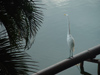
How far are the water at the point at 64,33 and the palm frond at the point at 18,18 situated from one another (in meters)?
2.38

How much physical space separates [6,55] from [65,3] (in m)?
6.00

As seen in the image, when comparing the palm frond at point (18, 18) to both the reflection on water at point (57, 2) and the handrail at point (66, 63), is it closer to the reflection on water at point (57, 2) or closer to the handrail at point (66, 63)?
the handrail at point (66, 63)

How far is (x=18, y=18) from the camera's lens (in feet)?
2.46

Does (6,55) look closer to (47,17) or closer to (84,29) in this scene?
(84,29)

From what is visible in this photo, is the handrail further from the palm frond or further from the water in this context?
the water

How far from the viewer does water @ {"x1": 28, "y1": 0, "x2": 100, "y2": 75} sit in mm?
3588

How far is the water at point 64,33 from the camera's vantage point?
3.59 m

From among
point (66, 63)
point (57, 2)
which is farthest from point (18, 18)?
point (57, 2)

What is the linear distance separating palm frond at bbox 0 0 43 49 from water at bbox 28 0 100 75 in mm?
2377

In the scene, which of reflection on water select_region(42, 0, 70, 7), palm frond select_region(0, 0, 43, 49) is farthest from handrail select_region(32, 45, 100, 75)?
reflection on water select_region(42, 0, 70, 7)

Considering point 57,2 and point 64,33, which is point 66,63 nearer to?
point 64,33

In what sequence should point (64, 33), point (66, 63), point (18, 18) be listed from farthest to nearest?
point (64, 33) < point (66, 63) < point (18, 18)

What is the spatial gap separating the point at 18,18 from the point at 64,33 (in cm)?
377

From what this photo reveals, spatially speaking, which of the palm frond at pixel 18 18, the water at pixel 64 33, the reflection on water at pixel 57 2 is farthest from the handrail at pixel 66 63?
the reflection on water at pixel 57 2
